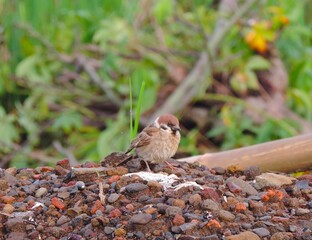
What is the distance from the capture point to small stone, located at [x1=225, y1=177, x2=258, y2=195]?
300 centimetres

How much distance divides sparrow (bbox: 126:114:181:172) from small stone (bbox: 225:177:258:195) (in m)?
0.26

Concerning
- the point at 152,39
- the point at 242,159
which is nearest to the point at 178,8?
the point at 152,39

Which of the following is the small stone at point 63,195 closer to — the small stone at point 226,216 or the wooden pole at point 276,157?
the small stone at point 226,216

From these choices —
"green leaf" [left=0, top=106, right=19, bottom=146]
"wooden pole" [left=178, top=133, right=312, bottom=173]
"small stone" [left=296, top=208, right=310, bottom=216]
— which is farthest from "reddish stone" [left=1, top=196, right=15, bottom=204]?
"green leaf" [left=0, top=106, right=19, bottom=146]

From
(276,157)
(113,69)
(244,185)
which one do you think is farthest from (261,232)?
(113,69)

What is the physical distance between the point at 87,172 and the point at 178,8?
4.72 metres

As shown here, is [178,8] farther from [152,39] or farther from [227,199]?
[227,199]

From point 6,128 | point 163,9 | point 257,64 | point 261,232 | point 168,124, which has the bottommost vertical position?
point 6,128

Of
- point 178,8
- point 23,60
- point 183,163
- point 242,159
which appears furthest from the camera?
point 178,8

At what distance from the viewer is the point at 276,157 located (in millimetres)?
3750

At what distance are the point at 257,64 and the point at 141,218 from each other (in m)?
4.41

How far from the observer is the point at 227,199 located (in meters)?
2.85

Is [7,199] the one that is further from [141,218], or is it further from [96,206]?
[141,218]

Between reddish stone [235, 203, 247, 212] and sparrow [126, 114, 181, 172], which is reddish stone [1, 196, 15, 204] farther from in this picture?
reddish stone [235, 203, 247, 212]
